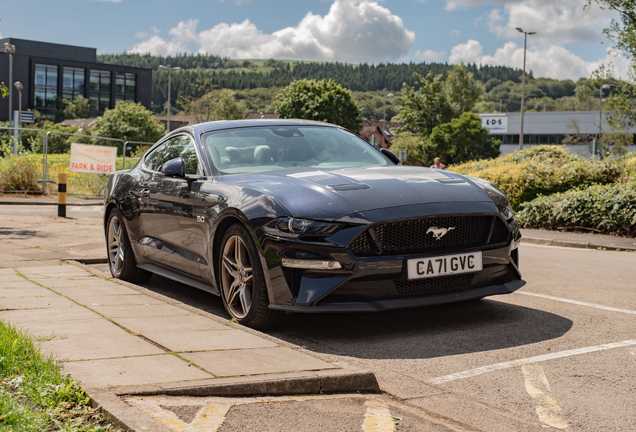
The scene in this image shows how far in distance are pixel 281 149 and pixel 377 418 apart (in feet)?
10.3

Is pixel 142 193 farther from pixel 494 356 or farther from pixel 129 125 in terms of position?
pixel 129 125

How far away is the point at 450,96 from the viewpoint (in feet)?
284

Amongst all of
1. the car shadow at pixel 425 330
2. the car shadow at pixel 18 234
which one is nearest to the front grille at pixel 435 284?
the car shadow at pixel 425 330

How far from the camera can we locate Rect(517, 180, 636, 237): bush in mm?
14018

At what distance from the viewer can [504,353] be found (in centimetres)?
421

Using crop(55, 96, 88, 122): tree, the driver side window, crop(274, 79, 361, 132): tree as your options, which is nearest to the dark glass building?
crop(55, 96, 88, 122): tree

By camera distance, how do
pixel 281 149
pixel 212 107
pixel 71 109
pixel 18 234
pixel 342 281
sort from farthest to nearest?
1. pixel 71 109
2. pixel 212 107
3. pixel 18 234
4. pixel 281 149
5. pixel 342 281

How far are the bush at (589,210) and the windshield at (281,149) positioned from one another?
9.67 meters

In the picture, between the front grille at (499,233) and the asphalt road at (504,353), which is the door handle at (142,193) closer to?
the asphalt road at (504,353)

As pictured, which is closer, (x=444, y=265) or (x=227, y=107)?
(x=444, y=265)

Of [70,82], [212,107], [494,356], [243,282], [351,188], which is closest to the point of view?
[494,356]

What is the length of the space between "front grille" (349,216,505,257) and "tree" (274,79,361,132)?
63772 millimetres

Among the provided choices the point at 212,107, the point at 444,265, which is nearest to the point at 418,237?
the point at 444,265

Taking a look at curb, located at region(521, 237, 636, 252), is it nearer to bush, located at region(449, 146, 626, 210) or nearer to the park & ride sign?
bush, located at region(449, 146, 626, 210)
